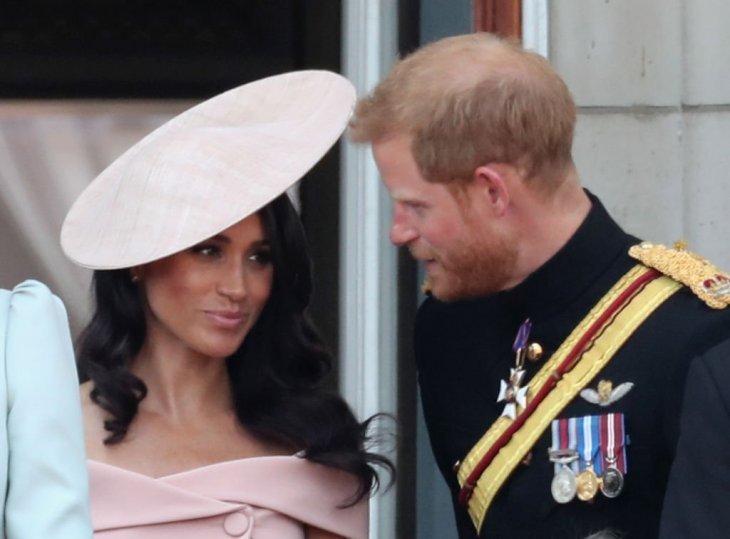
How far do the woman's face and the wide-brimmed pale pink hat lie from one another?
0.21 ft

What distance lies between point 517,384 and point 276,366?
20.4 inches

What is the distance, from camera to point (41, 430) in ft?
8.39

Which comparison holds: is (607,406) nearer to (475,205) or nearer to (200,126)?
(475,205)

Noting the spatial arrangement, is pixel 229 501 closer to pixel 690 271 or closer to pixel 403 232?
pixel 403 232

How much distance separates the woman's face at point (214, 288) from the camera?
138 inches

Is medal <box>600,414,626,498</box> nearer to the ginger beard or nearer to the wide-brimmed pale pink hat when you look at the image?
the ginger beard

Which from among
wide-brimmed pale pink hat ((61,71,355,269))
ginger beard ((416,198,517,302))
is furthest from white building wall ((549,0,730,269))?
ginger beard ((416,198,517,302))

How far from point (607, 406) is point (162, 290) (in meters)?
0.82

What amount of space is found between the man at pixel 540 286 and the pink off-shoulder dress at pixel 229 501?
0.29 meters

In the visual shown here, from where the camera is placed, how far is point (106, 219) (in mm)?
3582

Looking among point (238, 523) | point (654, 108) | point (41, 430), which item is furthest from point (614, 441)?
point (654, 108)

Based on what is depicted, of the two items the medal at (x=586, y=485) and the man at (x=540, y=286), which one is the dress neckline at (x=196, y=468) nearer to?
the man at (x=540, y=286)

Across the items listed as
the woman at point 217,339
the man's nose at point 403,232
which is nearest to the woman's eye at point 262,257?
the woman at point 217,339

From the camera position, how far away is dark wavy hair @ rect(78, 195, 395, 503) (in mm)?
3574
